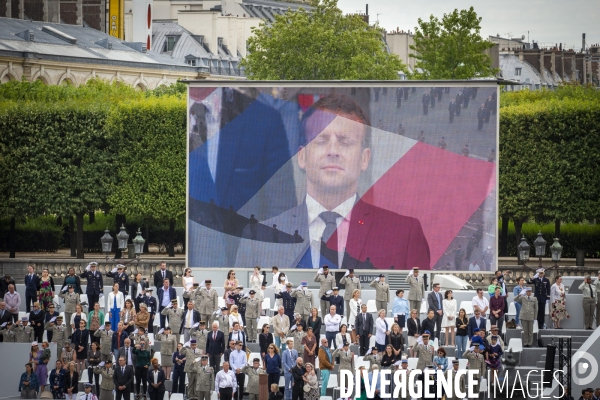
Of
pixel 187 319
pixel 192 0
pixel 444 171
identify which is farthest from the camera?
pixel 192 0

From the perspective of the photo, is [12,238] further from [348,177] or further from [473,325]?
[473,325]

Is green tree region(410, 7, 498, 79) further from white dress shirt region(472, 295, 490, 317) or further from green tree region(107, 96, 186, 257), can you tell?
white dress shirt region(472, 295, 490, 317)

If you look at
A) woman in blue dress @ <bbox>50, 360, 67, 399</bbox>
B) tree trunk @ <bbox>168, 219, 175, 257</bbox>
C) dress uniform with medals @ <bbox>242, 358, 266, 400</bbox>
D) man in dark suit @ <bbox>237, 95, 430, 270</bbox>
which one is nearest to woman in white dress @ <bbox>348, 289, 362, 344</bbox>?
dress uniform with medals @ <bbox>242, 358, 266, 400</bbox>

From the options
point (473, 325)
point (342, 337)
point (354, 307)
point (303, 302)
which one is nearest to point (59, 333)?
point (303, 302)

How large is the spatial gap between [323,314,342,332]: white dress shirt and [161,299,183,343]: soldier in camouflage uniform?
343cm

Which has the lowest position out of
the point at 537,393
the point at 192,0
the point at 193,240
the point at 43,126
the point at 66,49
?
the point at 537,393

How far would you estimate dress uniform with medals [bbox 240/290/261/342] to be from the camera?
3528 centimetres

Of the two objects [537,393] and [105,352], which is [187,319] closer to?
[105,352]

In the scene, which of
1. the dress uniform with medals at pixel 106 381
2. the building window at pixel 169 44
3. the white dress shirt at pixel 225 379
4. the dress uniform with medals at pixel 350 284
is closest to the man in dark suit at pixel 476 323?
the dress uniform with medals at pixel 350 284

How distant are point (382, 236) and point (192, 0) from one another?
3714 inches

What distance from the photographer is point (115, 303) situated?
36.0m

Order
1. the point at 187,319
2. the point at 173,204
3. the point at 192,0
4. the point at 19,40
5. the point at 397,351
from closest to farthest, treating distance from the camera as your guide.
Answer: the point at 397,351, the point at 187,319, the point at 173,204, the point at 19,40, the point at 192,0

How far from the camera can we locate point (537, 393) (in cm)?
3288

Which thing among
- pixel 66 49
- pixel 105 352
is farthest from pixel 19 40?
pixel 105 352
